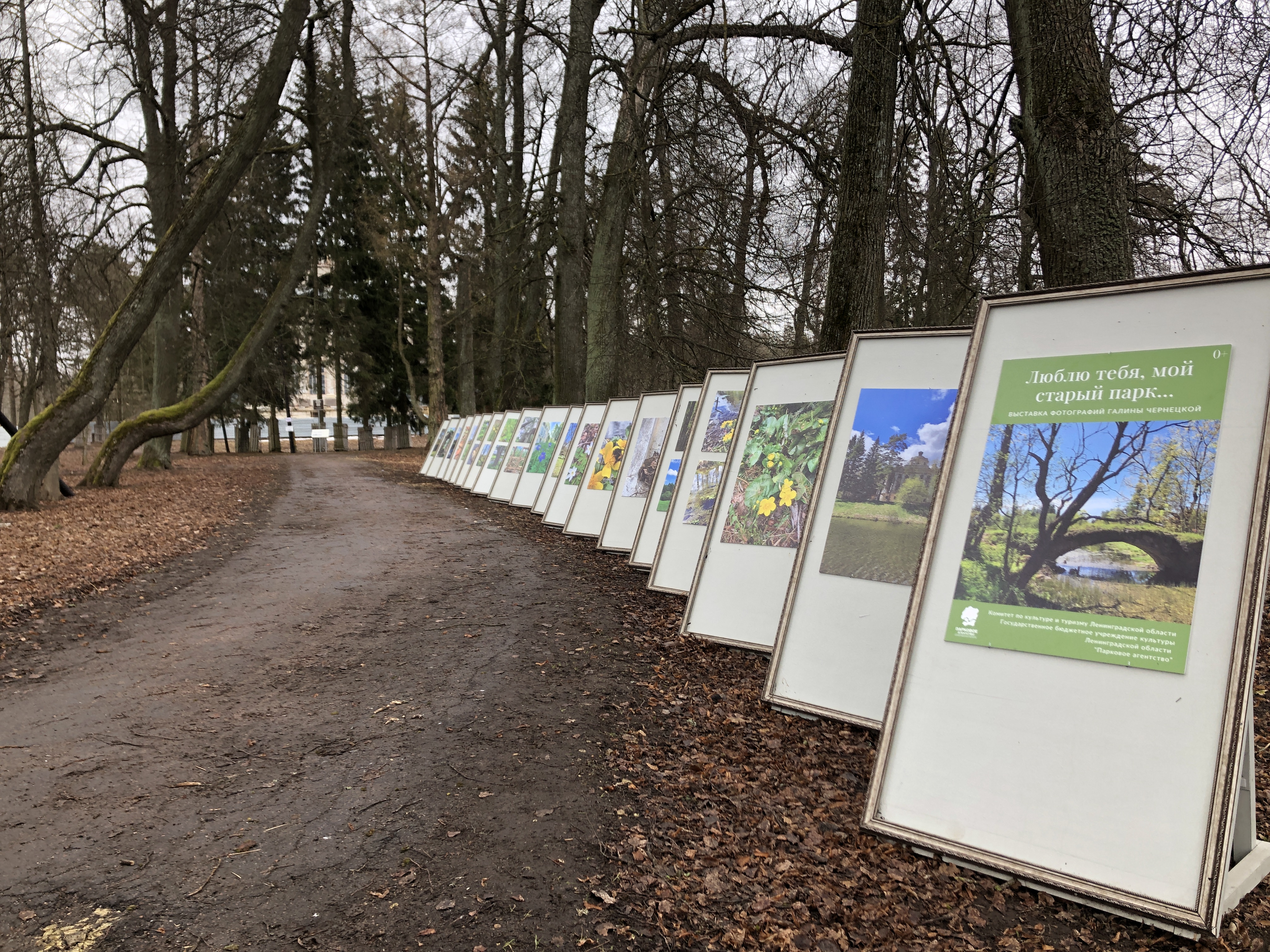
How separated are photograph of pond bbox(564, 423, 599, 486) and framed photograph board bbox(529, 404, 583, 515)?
364 millimetres

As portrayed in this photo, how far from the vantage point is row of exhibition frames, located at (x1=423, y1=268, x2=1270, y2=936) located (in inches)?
96.7

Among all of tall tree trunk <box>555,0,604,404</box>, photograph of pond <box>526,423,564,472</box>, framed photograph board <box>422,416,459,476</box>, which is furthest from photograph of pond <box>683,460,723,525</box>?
framed photograph board <box>422,416,459,476</box>

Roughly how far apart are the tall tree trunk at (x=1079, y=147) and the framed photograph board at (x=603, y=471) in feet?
16.5

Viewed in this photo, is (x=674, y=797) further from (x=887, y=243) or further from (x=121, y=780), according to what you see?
(x=887, y=243)

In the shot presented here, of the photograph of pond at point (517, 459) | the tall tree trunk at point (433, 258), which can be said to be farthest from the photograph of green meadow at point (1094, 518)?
the tall tree trunk at point (433, 258)

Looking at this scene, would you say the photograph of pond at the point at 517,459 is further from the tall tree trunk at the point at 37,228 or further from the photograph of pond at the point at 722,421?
the photograph of pond at the point at 722,421

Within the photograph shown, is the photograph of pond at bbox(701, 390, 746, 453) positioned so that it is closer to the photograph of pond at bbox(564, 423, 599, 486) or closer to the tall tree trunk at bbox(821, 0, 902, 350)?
the tall tree trunk at bbox(821, 0, 902, 350)

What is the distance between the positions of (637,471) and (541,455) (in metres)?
5.01

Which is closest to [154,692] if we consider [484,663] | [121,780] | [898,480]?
[121,780]

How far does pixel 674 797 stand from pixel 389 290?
3733 cm

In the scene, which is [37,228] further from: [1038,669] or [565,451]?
[1038,669]

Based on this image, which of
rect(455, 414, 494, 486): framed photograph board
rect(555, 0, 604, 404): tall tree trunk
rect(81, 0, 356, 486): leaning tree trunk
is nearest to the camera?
rect(555, 0, 604, 404): tall tree trunk

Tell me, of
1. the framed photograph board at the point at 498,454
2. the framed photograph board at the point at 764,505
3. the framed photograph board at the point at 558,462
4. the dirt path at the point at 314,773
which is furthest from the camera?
the framed photograph board at the point at 498,454

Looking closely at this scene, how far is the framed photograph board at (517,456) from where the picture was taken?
14359mm
